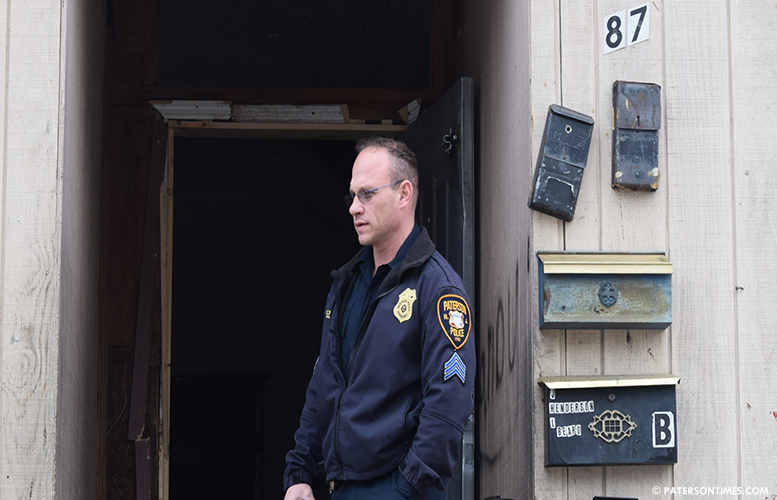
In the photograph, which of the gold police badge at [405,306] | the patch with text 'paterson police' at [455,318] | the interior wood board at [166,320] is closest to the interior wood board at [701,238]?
the patch with text 'paterson police' at [455,318]

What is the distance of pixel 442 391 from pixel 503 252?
1.01 metres

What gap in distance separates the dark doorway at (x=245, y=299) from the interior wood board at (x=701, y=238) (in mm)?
4254

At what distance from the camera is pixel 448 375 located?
2119mm

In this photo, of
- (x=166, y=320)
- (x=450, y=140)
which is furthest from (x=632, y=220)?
(x=166, y=320)

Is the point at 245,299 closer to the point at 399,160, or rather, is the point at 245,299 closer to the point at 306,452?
the point at 306,452

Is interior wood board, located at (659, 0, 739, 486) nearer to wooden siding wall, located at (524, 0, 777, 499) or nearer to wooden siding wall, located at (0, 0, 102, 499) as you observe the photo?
wooden siding wall, located at (524, 0, 777, 499)

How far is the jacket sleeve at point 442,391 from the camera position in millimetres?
2070

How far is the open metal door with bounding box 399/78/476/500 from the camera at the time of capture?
3.26m

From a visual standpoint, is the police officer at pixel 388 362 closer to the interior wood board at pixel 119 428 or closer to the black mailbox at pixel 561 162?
the black mailbox at pixel 561 162

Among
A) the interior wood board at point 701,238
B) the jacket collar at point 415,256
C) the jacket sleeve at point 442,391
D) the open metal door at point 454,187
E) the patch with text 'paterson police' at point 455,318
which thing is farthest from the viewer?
the open metal door at point 454,187

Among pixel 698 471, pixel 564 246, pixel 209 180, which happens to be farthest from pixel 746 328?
pixel 209 180

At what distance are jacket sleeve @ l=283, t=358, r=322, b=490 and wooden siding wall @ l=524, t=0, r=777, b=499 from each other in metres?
0.72

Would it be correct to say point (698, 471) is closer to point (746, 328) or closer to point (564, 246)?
point (746, 328)

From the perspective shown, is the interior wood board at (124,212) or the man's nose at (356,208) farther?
the interior wood board at (124,212)
